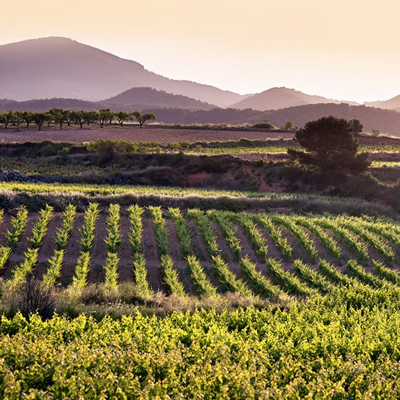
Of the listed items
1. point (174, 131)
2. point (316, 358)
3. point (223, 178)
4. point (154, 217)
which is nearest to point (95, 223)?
point (154, 217)

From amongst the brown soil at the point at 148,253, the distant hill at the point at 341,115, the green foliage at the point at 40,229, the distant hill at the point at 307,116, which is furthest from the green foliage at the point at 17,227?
the distant hill at the point at 341,115

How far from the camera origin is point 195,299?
53.5 feet

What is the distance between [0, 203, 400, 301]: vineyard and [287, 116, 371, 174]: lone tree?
19.0 m

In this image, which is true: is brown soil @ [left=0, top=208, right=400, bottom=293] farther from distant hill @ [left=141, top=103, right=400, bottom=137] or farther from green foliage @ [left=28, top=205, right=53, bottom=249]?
distant hill @ [left=141, top=103, right=400, bottom=137]

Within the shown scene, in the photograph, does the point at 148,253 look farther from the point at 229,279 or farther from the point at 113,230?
the point at 229,279

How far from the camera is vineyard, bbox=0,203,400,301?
18.6m

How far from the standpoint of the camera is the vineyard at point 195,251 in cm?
1864

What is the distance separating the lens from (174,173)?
51031 mm

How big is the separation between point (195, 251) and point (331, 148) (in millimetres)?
27719

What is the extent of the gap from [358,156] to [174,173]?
59.7 feet

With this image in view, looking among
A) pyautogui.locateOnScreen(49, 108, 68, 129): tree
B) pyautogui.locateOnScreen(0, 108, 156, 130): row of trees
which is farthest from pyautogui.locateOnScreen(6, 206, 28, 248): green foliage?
pyautogui.locateOnScreen(49, 108, 68, 129): tree

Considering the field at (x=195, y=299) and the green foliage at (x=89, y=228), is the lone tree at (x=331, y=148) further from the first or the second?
the green foliage at (x=89, y=228)

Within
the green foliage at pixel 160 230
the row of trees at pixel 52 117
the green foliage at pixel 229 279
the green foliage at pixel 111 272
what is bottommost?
the green foliage at pixel 229 279

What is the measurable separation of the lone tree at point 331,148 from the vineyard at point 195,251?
1899 centimetres
